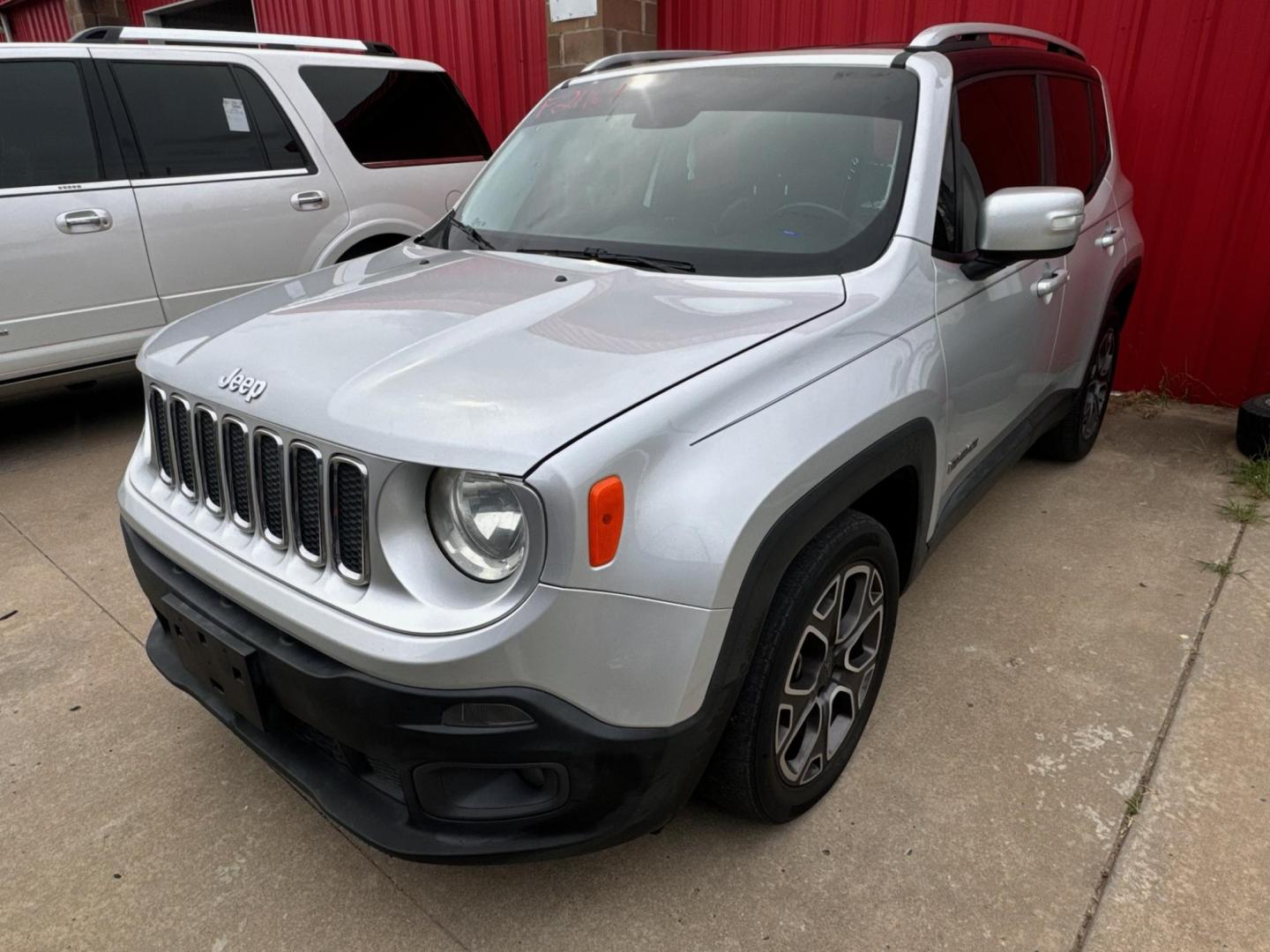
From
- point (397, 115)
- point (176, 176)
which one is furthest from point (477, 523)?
point (397, 115)

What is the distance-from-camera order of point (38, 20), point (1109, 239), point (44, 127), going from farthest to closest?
1. point (38, 20)
2. point (44, 127)
3. point (1109, 239)

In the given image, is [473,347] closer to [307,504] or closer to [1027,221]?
[307,504]

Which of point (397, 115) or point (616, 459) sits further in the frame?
point (397, 115)

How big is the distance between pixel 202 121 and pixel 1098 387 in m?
4.72

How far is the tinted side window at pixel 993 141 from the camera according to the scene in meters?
2.62

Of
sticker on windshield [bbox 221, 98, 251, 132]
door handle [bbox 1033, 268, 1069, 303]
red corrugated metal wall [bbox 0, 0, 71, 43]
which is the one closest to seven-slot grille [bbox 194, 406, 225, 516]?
door handle [bbox 1033, 268, 1069, 303]

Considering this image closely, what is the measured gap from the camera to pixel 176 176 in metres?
4.57

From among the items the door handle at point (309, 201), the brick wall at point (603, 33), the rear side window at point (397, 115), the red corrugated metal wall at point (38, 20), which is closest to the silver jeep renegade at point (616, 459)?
the door handle at point (309, 201)

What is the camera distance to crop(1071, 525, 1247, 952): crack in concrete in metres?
1.99

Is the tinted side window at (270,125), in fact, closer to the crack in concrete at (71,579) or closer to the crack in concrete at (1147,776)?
the crack in concrete at (71,579)

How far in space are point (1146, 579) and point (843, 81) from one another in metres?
2.15

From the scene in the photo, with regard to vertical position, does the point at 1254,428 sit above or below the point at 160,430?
below

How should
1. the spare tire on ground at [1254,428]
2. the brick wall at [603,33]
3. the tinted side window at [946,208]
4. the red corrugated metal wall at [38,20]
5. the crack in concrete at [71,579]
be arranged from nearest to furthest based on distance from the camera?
the tinted side window at [946,208]
the crack in concrete at [71,579]
the spare tire on ground at [1254,428]
the brick wall at [603,33]
the red corrugated metal wall at [38,20]

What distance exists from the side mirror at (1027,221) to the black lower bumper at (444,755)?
149 centimetres
